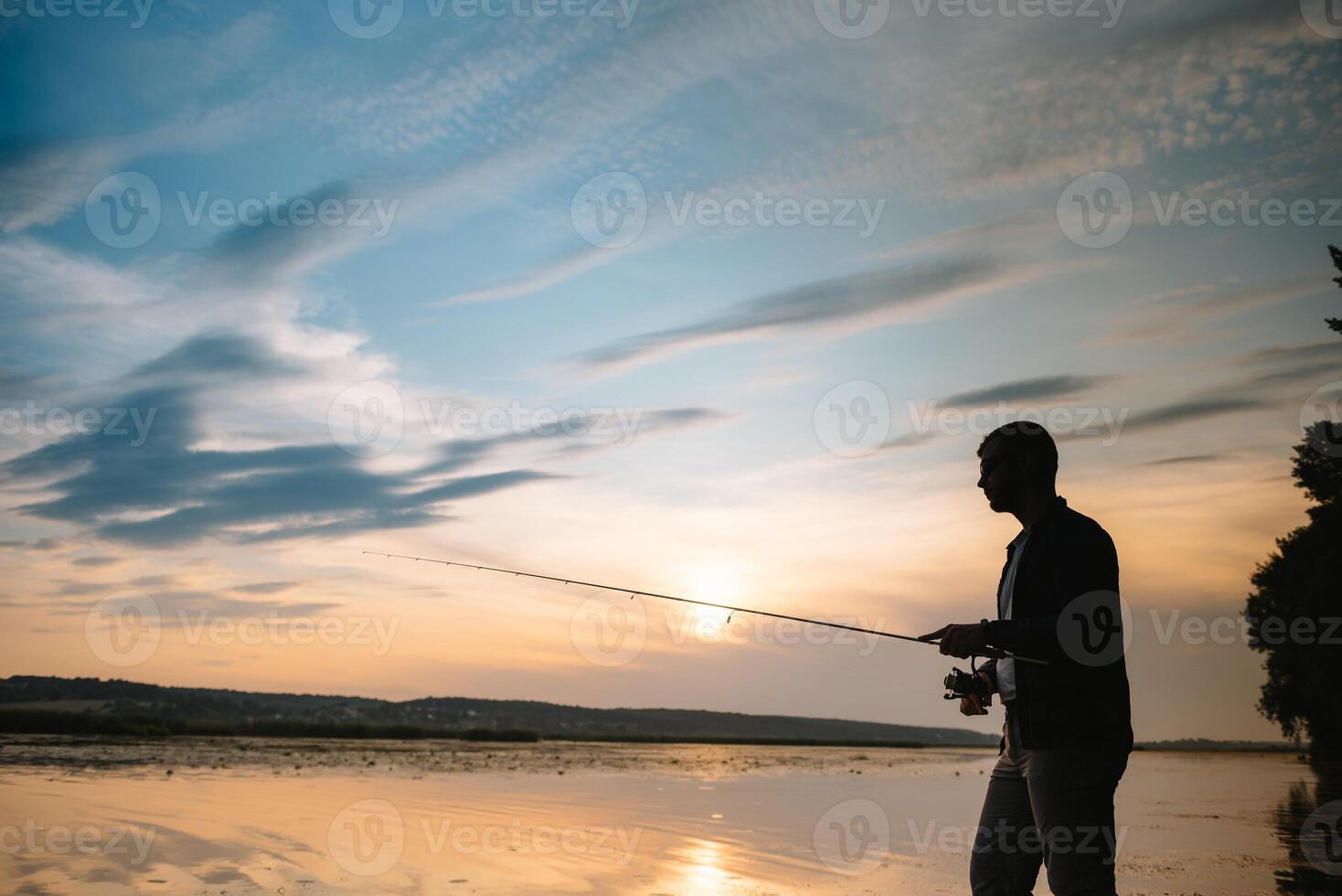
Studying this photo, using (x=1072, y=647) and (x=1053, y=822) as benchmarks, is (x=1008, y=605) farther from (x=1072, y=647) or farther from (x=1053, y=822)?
(x=1053, y=822)

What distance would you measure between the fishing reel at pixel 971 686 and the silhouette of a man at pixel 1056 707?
0.33m

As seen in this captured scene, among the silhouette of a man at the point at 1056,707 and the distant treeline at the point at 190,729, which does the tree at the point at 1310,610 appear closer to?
the silhouette of a man at the point at 1056,707

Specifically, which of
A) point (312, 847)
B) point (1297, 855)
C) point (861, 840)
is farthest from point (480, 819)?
point (1297, 855)

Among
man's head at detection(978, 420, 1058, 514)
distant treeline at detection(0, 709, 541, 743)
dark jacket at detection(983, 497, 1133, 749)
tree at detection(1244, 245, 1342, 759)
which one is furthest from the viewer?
distant treeline at detection(0, 709, 541, 743)

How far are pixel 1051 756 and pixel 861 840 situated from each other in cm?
921

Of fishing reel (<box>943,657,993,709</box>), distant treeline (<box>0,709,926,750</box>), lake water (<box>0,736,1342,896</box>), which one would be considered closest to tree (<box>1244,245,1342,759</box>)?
lake water (<box>0,736,1342,896</box>)

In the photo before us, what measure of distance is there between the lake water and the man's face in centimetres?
526

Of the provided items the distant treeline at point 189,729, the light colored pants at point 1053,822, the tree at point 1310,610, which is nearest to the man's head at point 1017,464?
the light colored pants at point 1053,822

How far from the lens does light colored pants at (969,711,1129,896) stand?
12.0 ft

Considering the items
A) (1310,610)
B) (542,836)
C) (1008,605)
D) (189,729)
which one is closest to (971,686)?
(1008,605)

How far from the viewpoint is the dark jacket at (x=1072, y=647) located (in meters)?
3.81

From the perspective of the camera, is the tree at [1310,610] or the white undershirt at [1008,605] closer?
the white undershirt at [1008,605]

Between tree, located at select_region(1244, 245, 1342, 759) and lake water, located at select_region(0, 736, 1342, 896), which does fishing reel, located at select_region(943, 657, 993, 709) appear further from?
tree, located at select_region(1244, 245, 1342, 759)

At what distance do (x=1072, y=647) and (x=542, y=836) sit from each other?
914cm
